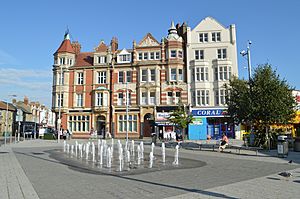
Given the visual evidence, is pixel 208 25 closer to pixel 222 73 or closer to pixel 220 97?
pixel 222 73

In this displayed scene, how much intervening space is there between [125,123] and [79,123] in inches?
316

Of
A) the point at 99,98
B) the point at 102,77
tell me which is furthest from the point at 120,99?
the point at 102,77

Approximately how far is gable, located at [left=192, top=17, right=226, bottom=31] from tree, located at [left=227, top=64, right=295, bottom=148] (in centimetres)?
1994

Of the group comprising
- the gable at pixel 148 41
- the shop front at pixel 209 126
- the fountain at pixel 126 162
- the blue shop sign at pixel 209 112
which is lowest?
the fountain at pixel 126 162

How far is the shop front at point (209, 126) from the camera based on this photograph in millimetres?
38625

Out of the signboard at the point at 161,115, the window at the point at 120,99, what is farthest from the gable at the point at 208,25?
the window at the point at 120,99

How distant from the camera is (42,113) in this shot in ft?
347

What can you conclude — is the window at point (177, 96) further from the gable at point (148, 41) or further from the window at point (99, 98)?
the window at point (99, 98)

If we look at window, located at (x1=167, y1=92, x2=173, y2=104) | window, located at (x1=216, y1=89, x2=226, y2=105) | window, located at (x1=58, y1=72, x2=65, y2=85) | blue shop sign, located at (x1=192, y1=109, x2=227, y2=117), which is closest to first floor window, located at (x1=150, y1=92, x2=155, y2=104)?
window, located at (x1=167, y1=92, x2=173, y2=104)

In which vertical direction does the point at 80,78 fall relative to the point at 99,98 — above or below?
above

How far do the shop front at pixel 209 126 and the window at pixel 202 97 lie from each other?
→ 46.0 inches

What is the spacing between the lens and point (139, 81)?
140 ft

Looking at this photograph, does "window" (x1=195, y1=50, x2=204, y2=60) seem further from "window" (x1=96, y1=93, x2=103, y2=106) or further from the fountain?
the fountain

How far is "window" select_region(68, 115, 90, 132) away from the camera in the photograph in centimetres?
4388
